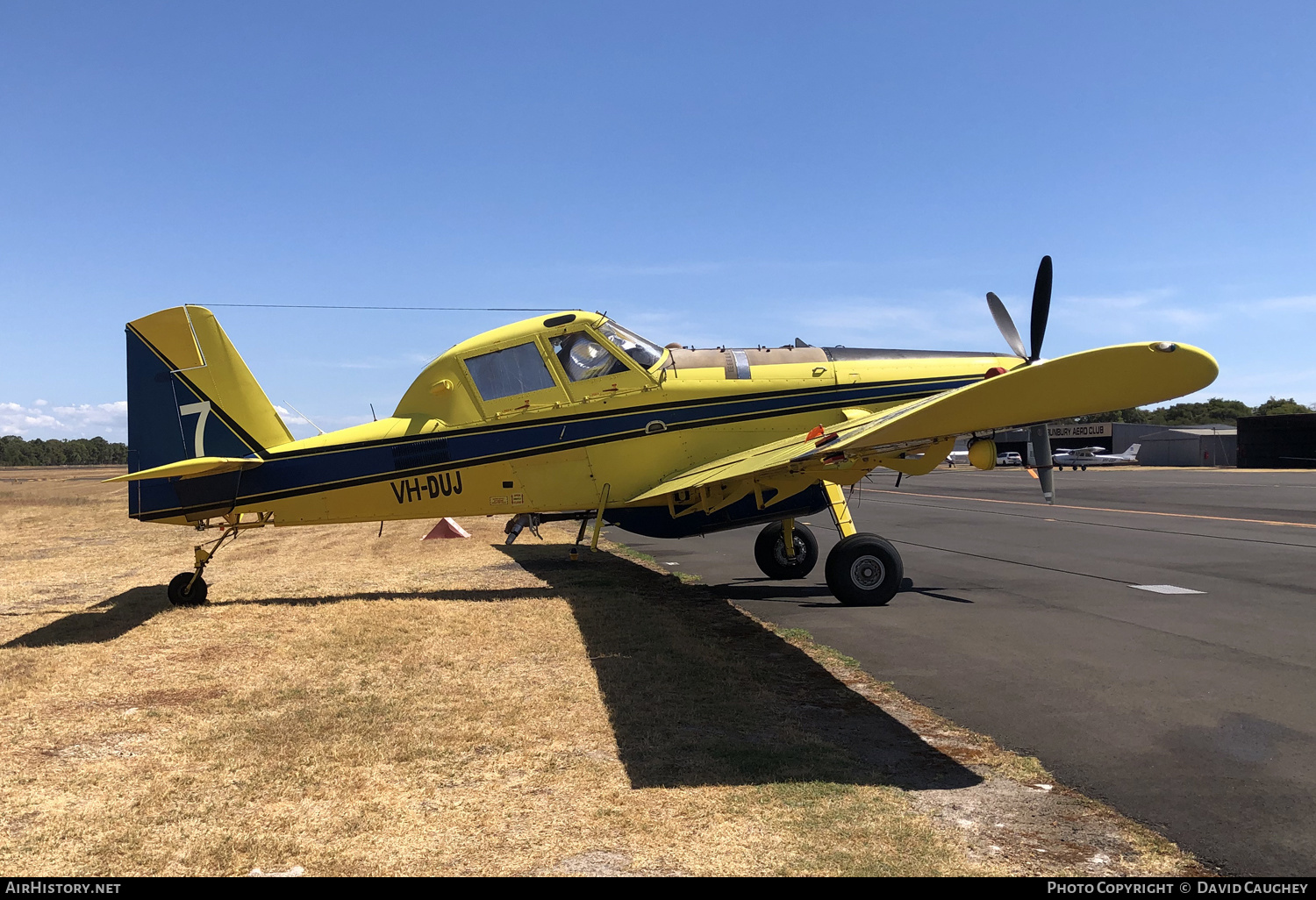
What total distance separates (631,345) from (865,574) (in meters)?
4.38

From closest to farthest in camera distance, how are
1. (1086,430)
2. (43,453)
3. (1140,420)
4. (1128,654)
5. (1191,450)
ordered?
(1128,654)
(1191,450)
(1086,430)
(1140,420)
(43,453)

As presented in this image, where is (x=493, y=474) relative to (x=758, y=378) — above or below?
below

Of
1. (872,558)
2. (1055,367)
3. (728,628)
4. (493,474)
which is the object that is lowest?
(728,628)

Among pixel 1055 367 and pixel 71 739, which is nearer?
pixel 1055 367

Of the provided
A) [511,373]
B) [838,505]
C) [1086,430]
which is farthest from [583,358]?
[1086,430]

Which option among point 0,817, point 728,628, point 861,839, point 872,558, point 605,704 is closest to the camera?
point 861,839

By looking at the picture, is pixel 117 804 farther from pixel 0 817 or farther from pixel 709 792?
pixel 709 792

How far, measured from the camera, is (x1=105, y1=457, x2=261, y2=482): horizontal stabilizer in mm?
9981

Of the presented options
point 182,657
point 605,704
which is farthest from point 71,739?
point 605,704

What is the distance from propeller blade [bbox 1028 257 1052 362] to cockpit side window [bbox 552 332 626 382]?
5113 mm

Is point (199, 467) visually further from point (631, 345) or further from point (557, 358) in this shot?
point (631, 345)

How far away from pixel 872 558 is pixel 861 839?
6.70m

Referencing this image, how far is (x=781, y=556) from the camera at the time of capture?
13.2 meters

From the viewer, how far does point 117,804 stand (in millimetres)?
4500
